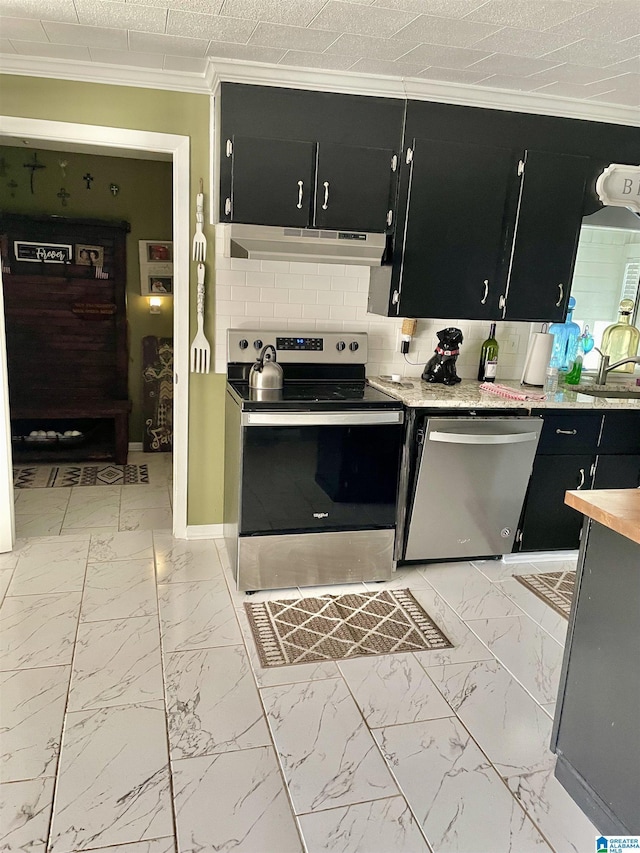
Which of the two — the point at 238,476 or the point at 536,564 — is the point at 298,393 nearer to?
the point at 238,476

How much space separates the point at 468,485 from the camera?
10.4 feet

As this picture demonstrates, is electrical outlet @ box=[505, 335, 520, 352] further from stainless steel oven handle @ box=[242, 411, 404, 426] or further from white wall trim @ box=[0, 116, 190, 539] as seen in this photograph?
white wall trim @ box=[0, 116, 190, 539]

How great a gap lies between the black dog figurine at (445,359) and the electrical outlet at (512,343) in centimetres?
43

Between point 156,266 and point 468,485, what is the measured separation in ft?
9.95

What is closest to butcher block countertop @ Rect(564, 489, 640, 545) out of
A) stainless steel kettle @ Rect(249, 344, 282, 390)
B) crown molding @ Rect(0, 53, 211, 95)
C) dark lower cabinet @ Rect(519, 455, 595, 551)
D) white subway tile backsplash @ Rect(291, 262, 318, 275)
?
→ dark lower cabinet @ Rect(519, 455, 595, 551)

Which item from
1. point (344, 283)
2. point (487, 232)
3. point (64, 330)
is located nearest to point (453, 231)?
point (487, 232)

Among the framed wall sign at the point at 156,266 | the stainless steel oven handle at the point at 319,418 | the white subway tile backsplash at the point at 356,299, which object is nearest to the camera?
the stainless steel oven handle at the point at 319,418

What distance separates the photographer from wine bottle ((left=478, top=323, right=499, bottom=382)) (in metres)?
3.61

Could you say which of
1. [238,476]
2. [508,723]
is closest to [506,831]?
[508,723]

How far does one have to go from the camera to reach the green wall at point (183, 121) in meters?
2.97

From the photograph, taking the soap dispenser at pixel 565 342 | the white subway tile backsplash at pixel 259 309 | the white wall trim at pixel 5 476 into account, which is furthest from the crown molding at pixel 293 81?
the white wall trim at pixel 5 476

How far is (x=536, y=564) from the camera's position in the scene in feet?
11.4

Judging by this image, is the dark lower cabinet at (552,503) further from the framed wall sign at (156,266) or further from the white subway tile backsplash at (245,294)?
the framed wall sign at (156,266)
